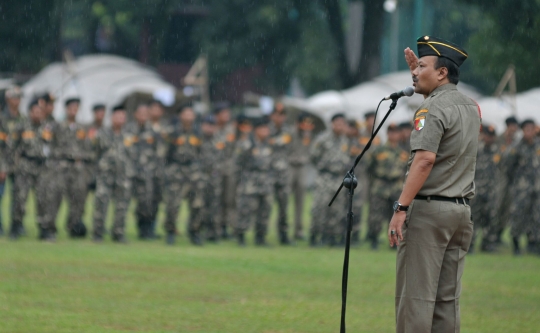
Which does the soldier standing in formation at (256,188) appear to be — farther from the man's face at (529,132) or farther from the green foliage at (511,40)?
the green foliage at (511,40)

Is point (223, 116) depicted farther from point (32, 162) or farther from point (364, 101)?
point (364, 101)

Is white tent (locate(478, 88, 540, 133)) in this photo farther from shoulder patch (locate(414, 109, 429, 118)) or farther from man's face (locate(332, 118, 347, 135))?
shoulder patch (locate(414, 109, 429, 118))

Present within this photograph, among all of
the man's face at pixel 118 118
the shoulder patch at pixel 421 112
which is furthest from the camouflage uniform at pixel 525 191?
the shoulder patch at pixel 421 112

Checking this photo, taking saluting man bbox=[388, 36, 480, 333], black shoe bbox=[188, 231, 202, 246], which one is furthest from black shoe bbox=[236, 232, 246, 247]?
saluting man bbox=[388, 36, 480, 333]

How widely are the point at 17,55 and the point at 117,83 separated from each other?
4902 millimetres

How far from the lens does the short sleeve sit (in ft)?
20.4

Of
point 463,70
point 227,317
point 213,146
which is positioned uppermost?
point 463,70

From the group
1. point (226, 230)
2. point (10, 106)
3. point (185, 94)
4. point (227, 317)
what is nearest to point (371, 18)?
point (185, 94)

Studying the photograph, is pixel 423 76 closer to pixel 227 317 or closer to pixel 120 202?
pixel 227 317

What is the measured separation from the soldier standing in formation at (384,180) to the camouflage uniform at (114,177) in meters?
3.71

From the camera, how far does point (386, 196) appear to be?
15.2 meters

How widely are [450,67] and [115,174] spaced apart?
29.1ft

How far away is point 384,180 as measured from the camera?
15258 millimetres

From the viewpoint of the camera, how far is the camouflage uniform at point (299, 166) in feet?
55.2
